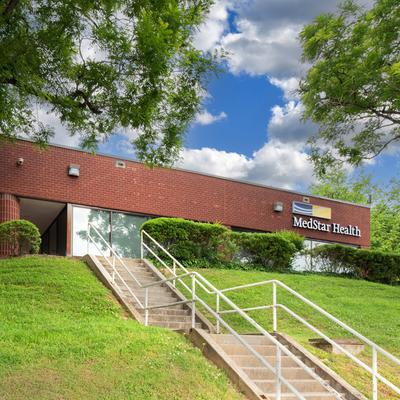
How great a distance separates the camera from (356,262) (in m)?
23.2

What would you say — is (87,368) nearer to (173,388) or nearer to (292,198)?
(173,388)

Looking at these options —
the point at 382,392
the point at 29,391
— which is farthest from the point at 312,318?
the point at 29,391

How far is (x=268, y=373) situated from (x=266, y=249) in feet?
38.6

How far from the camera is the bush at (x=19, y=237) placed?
633 inches

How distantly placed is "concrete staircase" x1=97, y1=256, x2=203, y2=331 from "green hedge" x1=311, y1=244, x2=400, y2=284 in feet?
28.6

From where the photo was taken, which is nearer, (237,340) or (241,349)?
(241,349)

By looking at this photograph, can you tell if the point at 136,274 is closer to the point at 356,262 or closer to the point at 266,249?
the point at 266,249

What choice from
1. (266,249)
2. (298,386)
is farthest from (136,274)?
(298,386)

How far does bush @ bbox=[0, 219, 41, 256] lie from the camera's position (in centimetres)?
1608

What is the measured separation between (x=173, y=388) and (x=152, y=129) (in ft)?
24.9

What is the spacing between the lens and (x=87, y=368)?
793 cm

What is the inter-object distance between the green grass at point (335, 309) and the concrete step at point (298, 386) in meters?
0.65

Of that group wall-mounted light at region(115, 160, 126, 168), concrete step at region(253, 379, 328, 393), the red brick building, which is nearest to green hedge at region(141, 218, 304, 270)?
the red brick building

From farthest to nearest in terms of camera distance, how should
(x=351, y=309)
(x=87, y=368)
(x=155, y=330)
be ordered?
(x=351, y=309)
(x=155, y=330)
(x=87, y=368)
